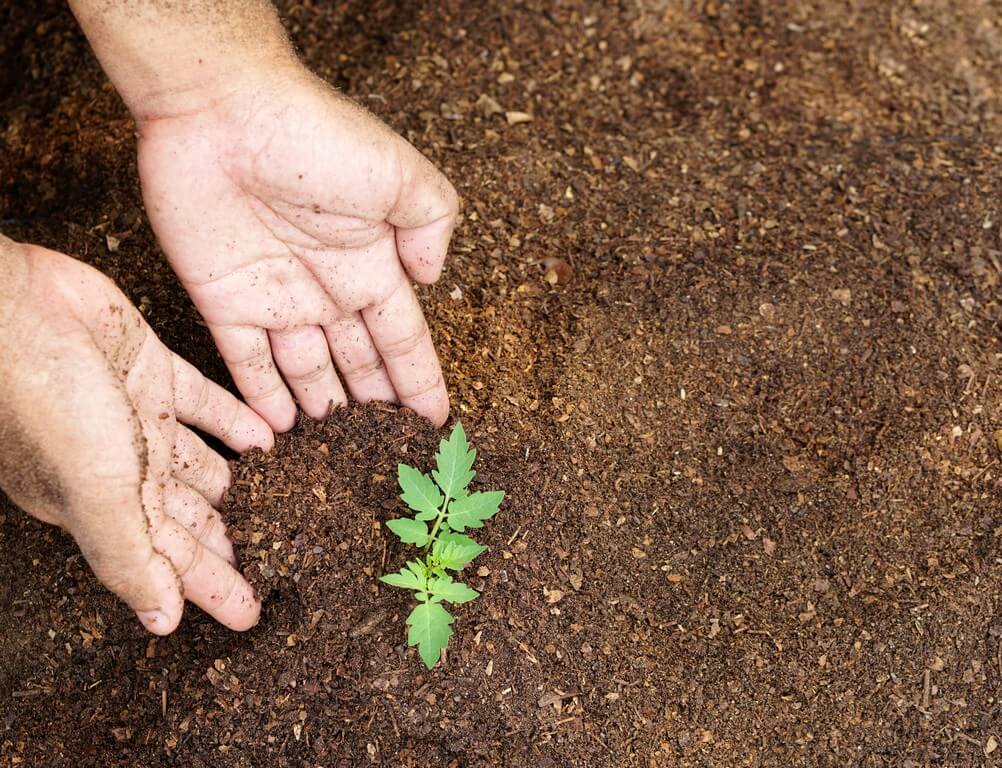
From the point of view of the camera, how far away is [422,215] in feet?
7.55

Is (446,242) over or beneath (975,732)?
over

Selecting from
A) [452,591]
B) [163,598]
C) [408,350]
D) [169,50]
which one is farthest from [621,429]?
[169,50]

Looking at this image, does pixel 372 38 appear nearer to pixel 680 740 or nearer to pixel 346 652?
pixel 346 652

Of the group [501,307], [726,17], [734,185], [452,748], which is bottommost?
[452,748]

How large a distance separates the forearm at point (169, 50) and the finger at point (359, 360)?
2.03 ft

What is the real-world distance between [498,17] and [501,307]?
1196mm

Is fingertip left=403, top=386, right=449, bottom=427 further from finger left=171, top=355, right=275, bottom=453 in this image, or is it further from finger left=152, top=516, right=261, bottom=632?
finger left=152, top=516, right=261, bottom=632

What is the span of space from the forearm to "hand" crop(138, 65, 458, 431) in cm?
3

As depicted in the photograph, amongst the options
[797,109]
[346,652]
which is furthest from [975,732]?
[797,109]

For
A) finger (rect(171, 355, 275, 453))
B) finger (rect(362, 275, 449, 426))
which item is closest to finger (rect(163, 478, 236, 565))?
finger (rect(171, 355, 275, 453))

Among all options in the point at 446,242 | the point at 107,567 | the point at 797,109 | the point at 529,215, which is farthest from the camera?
the point at 797,109

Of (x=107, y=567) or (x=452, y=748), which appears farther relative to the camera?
(x=452, y=748)

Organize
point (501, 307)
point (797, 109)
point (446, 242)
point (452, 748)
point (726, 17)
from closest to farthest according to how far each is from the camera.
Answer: point (452, 748) → point (446, 242) → point (501, 307) → point (797, 109) → point (726, 17)

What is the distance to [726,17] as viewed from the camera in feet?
11.4
